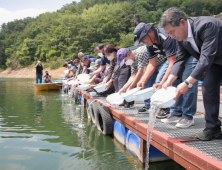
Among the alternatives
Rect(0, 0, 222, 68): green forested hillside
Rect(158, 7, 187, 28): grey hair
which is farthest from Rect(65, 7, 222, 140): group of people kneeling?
Rect(0, 0, 222, 68): green forested hillside

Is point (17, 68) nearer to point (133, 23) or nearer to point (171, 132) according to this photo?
point (133, 23)

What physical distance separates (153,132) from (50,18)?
83.6 meters

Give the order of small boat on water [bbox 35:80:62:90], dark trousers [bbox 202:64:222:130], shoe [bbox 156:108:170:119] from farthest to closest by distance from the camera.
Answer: small boat on water [bbox 35:80:62:90]
shoe [bbox 156:108:170:119]
dark trousers [bbox 202:64:222:130]

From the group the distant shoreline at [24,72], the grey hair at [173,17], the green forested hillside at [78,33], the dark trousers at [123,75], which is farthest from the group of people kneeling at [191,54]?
the distant shoreline at [24,72]

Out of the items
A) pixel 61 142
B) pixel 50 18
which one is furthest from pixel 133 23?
pixel 61 142

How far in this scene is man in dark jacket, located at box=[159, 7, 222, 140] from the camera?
2.27m

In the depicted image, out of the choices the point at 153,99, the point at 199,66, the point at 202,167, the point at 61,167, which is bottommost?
the point at 61,167

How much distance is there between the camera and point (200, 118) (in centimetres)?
388

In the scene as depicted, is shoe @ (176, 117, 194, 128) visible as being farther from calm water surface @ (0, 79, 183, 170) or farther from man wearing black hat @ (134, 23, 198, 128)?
calm water surface @ (0, 79, 183, 170)

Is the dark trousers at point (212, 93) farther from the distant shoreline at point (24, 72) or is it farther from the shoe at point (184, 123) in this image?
the distant shoreline at point (24, 72)

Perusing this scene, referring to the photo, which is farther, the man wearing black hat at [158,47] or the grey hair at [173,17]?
the man wearing black hat at [158,47]

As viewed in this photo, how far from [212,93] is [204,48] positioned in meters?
0.58

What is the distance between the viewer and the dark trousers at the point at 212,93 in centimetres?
257

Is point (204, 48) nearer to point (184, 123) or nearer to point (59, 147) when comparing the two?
point (184, 123)
